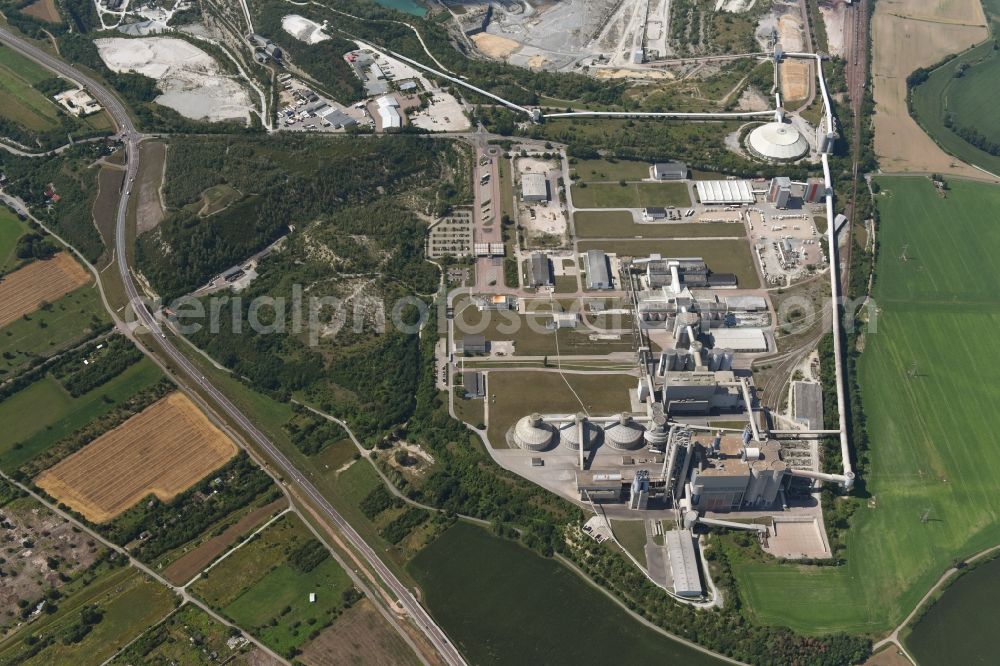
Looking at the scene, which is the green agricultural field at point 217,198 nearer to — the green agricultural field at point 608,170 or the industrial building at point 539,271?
the industrial building at point 539,271

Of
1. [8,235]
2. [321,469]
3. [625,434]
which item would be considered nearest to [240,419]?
[321,469]

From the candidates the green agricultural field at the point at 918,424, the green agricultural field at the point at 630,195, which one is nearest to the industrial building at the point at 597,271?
the green agricultural field at the point at 630,195

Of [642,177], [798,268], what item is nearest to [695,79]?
[642,177]

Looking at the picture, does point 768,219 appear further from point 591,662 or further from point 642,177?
point 591,662

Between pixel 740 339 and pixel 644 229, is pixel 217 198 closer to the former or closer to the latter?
pixel 644 229

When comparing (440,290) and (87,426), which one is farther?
(440,290)

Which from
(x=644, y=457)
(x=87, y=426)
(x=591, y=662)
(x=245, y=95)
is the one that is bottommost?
(x=591, y=662)

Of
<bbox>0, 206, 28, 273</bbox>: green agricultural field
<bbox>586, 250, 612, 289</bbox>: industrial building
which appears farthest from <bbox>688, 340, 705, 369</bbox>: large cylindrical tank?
<bbox>0, 206, 28, 273</bbox>: green agricultural field
